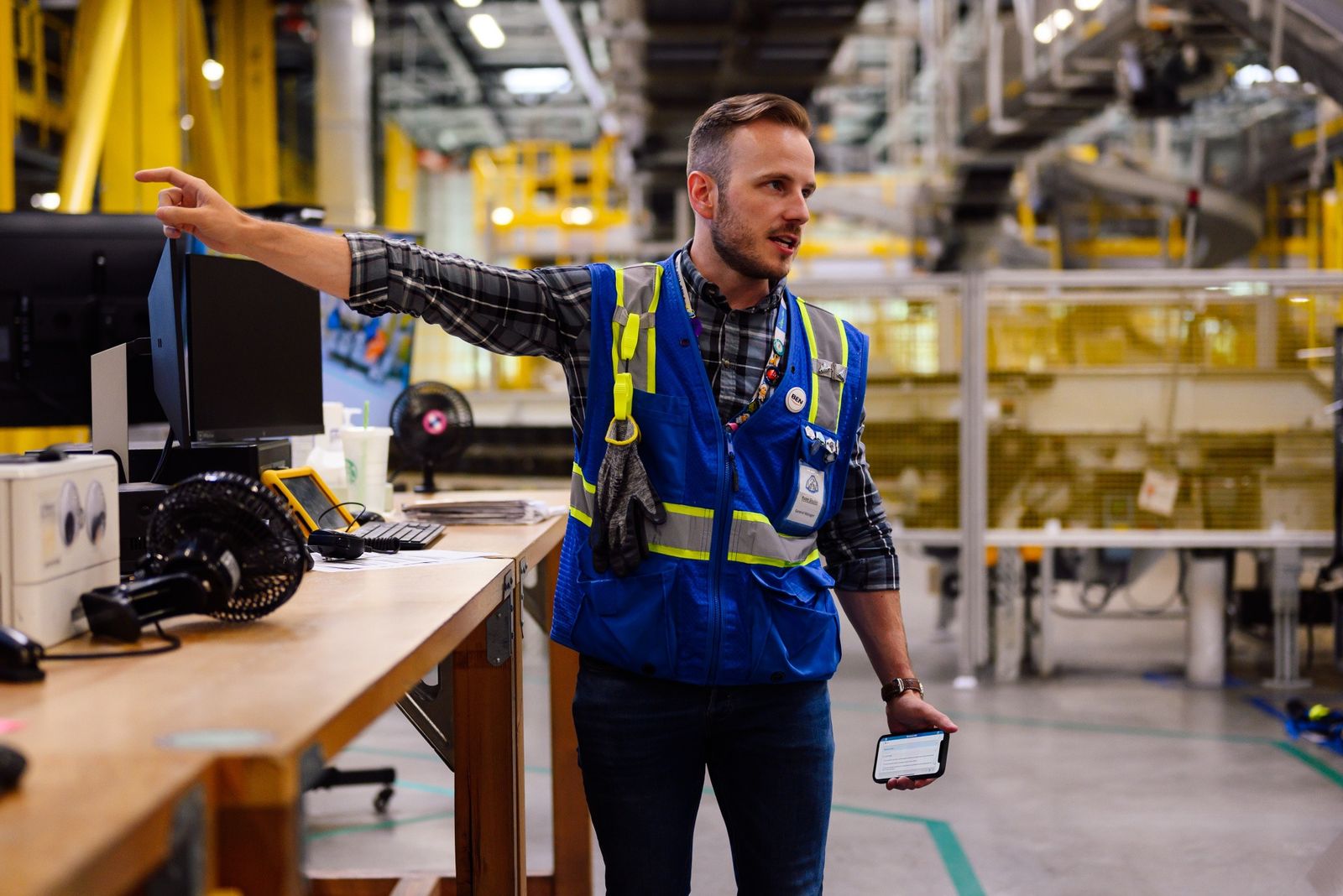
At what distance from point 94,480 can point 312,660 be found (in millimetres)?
453

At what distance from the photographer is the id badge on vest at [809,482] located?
73.9 inches

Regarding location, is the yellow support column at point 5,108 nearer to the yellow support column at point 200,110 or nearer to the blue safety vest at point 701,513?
the yellow support column at point 200,110

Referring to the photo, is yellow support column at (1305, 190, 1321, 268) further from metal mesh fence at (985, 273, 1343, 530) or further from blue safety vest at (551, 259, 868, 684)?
blue safety vest at (551, 259, 868, 684)

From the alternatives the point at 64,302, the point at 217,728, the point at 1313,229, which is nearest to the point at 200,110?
the point at 64,302

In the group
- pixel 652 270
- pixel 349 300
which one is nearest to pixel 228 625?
pixel 349 300

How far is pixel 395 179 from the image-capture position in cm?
1667

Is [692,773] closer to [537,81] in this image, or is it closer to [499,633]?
[499,633]

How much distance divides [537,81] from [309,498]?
16.4m

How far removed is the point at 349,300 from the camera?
172 centimetres

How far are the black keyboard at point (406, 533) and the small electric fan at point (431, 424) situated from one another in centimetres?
132

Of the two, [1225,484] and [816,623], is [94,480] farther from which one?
[1225,484]

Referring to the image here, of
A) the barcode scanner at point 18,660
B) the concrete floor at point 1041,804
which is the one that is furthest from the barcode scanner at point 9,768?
the concrete floor at point 1041,804

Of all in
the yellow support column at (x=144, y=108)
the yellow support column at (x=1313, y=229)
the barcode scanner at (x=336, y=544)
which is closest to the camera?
the barcode scanner at (x=336, y=544)

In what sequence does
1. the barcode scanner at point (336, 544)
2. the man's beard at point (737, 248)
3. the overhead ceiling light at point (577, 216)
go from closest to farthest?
1. the man's beard at point (737, 248)
2. the barcode scanner at point (336, 544)
3. the overhead ceiling light at point (577, 216)
